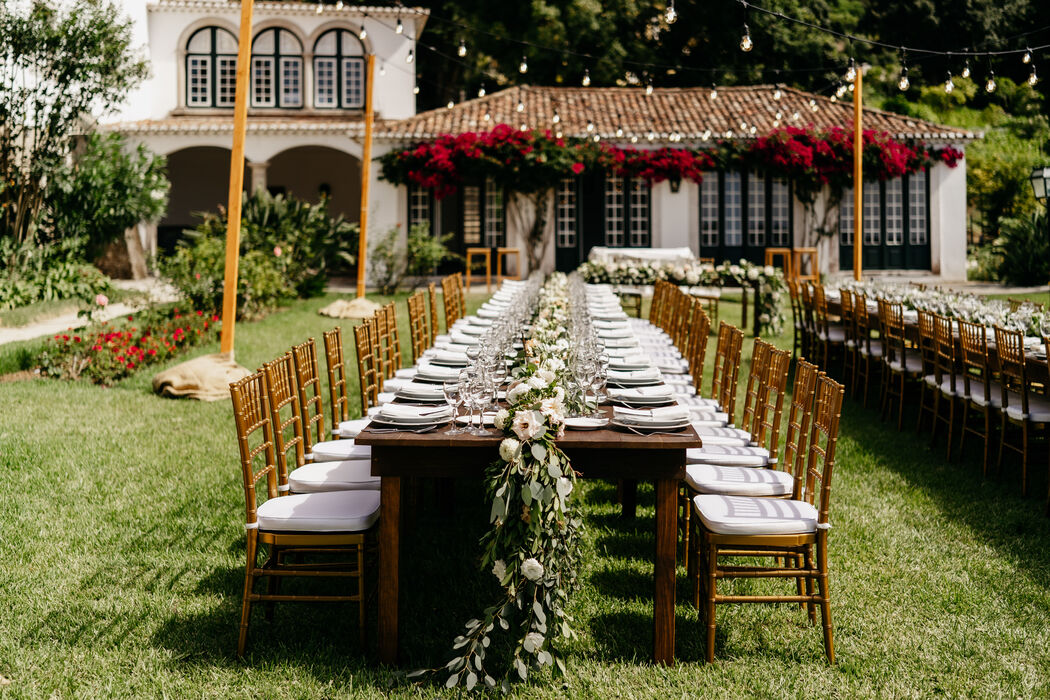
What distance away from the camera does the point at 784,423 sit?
8.69 meters

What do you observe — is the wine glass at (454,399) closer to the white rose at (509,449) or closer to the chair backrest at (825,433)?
the white rose at (509,449)

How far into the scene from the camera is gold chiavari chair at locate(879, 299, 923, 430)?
840 cm

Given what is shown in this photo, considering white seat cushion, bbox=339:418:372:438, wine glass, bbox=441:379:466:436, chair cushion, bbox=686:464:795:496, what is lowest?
chair cushion, bbox=686:464:795:496

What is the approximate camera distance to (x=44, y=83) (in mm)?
16156

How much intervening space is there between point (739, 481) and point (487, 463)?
52.6 inches

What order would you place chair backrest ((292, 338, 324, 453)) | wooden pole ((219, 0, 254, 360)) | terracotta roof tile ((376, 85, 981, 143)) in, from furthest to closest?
terracotta roof tile ((376, 85, 981, 143)), wooden pole ((219, 0, 254, 360)), chair backrest ((292, 338, 324, 453))

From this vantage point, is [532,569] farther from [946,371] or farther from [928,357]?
[928,357]

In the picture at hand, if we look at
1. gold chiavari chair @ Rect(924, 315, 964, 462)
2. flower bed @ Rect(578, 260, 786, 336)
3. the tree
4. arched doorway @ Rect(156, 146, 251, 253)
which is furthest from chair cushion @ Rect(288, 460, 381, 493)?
arched doorway @ Rect(156, 146, 251, 253)

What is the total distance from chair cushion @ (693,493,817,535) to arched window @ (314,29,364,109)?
2113 centimetres

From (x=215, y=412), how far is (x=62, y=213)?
10.1 metres

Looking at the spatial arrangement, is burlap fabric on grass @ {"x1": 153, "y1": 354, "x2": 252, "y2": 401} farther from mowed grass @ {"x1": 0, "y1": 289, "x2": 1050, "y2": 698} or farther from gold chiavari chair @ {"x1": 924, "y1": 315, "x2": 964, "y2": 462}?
gold chiavari chair @ {"x1": 924, "y1": 315, "x2": 964, "y2": 462}

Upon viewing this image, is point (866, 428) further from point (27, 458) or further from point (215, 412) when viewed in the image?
point (27, 458)

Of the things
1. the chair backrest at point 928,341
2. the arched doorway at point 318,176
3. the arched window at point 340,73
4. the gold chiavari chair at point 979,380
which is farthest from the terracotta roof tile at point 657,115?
the gold chiavari chair at point 979,380

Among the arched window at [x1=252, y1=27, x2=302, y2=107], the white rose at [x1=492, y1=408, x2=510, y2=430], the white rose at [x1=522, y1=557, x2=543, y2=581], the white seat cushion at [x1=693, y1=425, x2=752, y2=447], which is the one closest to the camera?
the white rose at [x1=522, y1=557, x2=543, y2=581]
